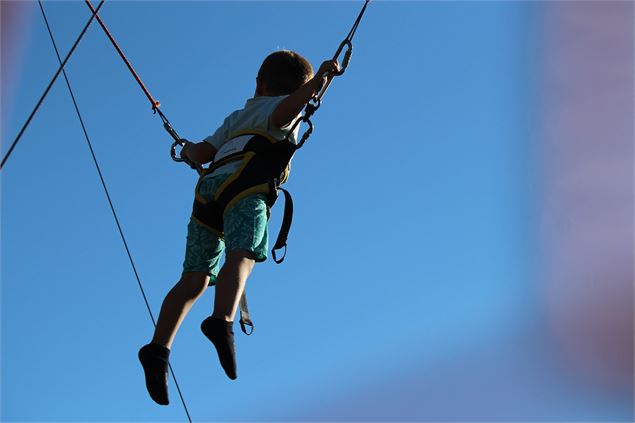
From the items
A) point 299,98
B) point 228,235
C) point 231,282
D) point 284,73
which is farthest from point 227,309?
point 284,73

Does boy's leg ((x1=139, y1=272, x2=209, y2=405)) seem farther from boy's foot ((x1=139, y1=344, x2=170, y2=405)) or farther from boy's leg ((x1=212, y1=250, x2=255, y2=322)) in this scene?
boy's leg ((x1=212, y1=250, x2=255, y2=322))

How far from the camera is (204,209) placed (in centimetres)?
215

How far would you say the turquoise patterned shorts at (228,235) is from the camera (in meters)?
1.99

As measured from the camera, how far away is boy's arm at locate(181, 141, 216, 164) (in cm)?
233

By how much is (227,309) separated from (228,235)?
222 mm

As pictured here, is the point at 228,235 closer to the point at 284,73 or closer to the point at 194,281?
the point at 194,281

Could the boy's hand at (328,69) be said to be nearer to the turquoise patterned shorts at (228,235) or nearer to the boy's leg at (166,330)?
the turquoise patterned shorts at (228,235)

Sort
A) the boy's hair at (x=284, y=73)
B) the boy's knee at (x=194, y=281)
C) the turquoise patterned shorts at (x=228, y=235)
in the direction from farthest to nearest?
the boy's hair at (x=284, y=73) → the boy's knee at (x=194, y=281) → the turquoise patterned shorts at (x=228, y=235)

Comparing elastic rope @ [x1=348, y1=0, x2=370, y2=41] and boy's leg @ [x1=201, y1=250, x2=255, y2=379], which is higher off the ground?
elastic rope @ [x1=348, y1=0, x2=370, y2=41]

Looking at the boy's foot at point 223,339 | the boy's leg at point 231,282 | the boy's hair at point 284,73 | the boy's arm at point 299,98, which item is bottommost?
the boy's foot at point 223,339

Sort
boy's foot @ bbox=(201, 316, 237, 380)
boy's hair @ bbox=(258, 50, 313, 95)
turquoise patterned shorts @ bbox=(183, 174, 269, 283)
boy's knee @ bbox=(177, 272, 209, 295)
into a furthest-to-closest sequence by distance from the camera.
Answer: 1. boy's hair @ bbox=(258, 50, 313, 95)
2. boy's knee @ bbox=(177, 272, 209, 295)
3. turquoise patterned shorts @ bbox=(183, 174, 269, 283)
4. boy's foot @ bbox=(201, 316, 237, 380)

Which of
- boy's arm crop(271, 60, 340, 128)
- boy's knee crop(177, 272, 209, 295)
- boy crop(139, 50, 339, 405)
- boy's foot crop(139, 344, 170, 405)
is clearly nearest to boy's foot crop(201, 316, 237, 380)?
boy crop(139, 50, 339, 405)

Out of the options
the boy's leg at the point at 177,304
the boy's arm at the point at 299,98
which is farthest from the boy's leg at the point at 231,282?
the boy's arm at the point at 299,98

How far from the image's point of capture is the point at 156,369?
76.3 inches
